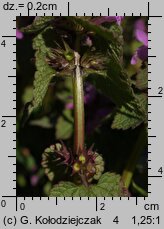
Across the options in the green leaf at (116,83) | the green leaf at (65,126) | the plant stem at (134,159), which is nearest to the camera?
the green leaf at (116,83)

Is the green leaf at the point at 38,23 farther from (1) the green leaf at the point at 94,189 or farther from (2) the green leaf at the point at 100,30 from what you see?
(1) the green leaf at the point at 94,189

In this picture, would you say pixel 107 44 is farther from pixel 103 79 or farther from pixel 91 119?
pixel 91 119

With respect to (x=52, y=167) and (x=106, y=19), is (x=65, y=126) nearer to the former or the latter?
(x=52, y=167)

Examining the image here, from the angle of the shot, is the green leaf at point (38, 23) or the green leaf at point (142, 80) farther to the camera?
the green leaf at point (142, 80)

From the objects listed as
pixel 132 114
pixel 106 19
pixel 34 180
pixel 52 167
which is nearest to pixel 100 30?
pixel 106 19

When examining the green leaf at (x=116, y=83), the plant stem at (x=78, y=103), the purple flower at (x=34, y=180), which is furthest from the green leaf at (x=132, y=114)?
the purple flower at (x=34, y=180)
